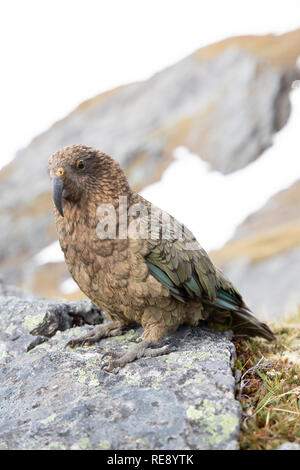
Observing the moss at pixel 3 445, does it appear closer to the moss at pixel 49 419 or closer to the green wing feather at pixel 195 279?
the moss at pixel 49 419

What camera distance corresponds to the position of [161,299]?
16.6ft

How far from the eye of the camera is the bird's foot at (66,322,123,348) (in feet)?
18.0

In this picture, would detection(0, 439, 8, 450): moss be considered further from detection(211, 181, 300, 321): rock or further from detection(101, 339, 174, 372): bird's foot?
detection(211, 181, 300, 321): rock

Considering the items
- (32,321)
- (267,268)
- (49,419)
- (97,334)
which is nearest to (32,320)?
(32,321)

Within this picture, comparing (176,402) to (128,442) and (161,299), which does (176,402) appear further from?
(161,299)

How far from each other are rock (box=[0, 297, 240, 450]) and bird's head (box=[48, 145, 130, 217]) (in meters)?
1.75

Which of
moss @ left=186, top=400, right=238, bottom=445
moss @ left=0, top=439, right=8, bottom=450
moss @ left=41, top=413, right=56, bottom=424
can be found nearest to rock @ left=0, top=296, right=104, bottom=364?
moss @ left=41, top=413, right=56, bottom=424

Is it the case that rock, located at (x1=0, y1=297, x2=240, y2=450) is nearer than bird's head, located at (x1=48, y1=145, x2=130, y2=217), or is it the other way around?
rock, located at (x1=0, y1=297, x2=240, y2=450)

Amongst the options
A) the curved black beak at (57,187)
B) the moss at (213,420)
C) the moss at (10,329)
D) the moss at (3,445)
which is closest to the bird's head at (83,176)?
the curved black beak at (57,187)

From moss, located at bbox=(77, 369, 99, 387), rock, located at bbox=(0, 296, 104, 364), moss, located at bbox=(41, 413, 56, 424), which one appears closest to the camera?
moss, located at bbox=(41, 413, 56, 424)

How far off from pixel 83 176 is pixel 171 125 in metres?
49.8

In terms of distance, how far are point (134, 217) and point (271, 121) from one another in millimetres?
47562

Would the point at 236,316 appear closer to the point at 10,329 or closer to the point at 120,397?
the point at 120,397
